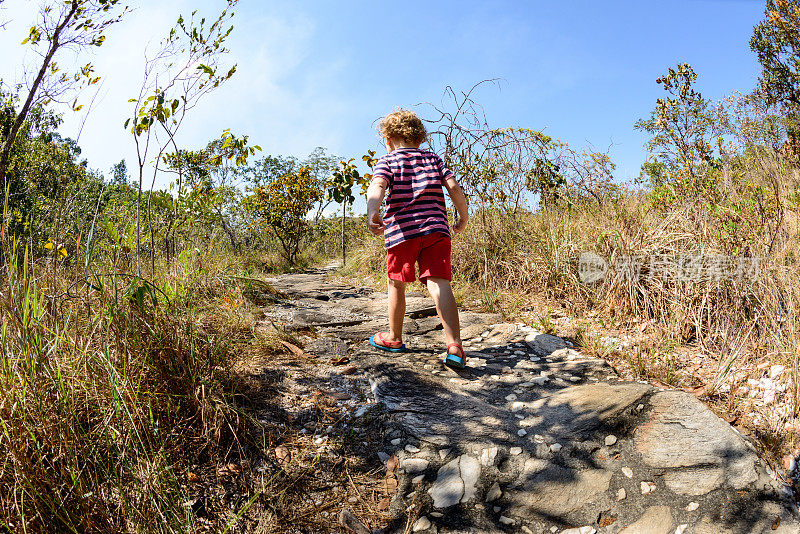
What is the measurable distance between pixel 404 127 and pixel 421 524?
242 cm

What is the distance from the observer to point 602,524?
1.65m

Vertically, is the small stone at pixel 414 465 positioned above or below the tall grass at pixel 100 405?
below

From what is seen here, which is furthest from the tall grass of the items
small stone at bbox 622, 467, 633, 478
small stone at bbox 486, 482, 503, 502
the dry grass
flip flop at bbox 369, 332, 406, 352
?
small stone at bbox 622, 467, 633, 478

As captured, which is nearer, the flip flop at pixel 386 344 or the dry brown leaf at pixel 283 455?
the dry brown leaf at pixel 283 455

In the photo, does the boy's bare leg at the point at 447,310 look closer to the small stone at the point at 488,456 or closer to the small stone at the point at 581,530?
the small stone at the point at 488,456

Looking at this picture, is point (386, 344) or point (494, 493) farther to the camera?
point (386, 344)

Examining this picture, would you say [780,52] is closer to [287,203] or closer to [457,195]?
[457,195]

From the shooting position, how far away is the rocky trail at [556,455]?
1.64 m

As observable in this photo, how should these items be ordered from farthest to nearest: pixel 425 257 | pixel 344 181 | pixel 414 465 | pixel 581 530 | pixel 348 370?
pixel 344 181
pixel 425 257
pixel 348 370
pixel 414 465
pixel 581 530

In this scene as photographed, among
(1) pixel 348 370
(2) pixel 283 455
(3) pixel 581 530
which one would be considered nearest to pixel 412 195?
(1) pixel 348 370

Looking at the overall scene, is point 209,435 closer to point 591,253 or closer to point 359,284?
point 591,253

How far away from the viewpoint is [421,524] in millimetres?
1633

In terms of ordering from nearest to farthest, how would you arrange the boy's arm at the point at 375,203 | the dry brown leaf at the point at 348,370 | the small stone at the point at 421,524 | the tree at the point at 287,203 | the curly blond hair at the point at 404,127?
the small stone at the point at 421,524 < the dry brown leaf at the point at 348,370 < the boy's arm at the point at 375,203 < the curly blond hair at the point at 404,127 < the tree at the point at 287,203

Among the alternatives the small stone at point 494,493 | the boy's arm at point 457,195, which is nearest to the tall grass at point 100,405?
the small stone at point 494,493
